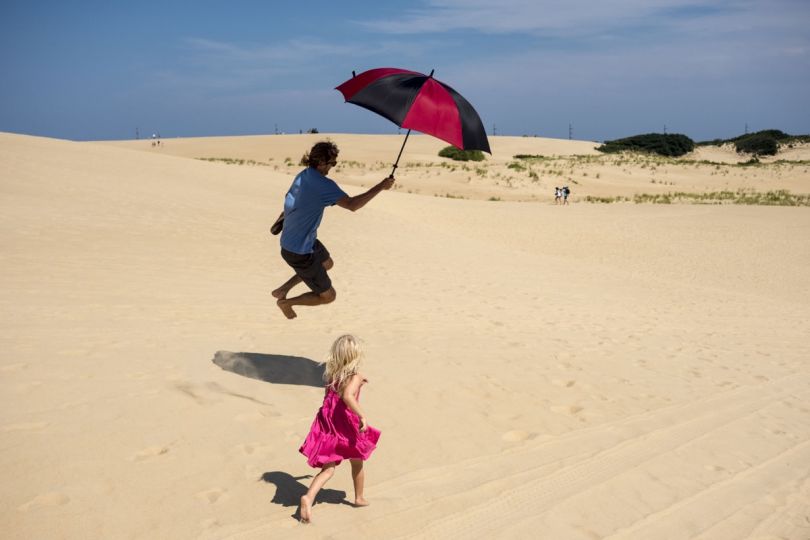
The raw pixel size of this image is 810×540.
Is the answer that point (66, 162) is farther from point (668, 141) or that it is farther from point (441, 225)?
point (668, 141)

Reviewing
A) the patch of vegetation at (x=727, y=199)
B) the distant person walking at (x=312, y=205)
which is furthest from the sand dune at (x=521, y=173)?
the distant person walking at (x=312, y=205)

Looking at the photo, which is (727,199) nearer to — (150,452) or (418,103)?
(418,103)

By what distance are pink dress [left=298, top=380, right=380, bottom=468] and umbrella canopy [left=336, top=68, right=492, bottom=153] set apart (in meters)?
2.42

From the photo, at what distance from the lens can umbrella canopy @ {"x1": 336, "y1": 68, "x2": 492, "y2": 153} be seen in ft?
19.6

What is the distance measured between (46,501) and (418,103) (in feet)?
12.7

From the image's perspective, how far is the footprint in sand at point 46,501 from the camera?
3.97m

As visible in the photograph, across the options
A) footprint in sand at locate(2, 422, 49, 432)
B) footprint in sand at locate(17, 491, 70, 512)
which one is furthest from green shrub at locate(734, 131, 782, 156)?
footprint in sand at locate(17, 491, 70, 512)

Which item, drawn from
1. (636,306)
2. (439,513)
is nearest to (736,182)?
(636,306)

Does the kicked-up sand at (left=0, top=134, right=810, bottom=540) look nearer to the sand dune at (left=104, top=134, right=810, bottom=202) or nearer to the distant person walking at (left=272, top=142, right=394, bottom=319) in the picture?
the distant person walking at (left=272, top=142, right=394, bottom=319)

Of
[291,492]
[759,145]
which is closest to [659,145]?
→ [759,145]

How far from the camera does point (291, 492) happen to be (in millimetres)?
4621

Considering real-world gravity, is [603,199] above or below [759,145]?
below

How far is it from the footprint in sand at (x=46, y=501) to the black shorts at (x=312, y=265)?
2.62m

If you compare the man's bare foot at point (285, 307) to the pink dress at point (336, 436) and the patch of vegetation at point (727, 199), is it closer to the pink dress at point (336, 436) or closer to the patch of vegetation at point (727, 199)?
the pink dress at point (336, 436)
